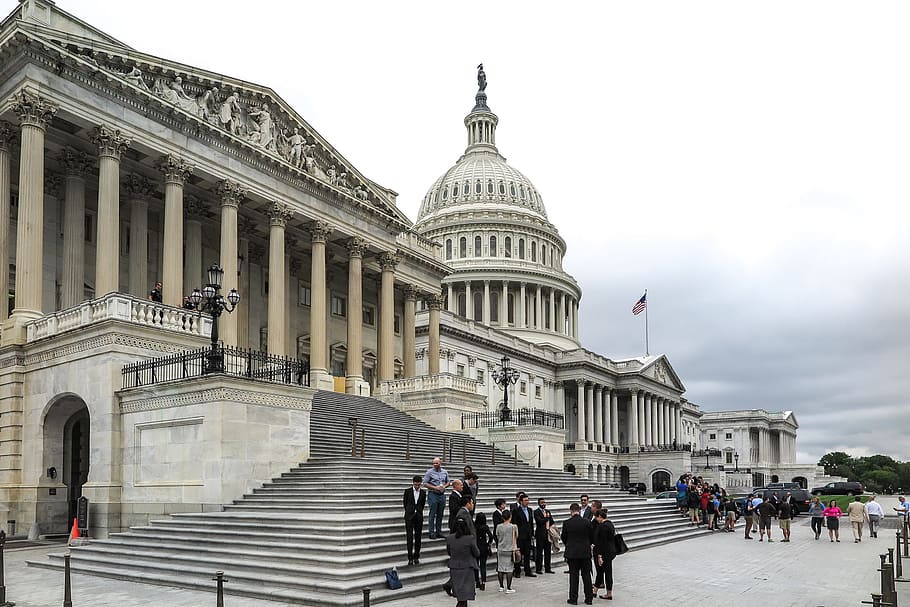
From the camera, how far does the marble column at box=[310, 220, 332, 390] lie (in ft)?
146

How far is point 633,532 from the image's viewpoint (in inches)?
1222

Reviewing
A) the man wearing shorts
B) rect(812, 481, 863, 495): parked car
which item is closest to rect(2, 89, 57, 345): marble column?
the man wearing shorts

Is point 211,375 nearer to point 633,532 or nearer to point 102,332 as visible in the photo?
point 102,332

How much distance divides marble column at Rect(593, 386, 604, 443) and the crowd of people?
82.2 meters

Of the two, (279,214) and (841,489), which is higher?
(279,214)

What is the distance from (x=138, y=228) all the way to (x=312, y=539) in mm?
24580

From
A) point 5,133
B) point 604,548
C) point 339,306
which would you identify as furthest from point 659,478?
point 604,548

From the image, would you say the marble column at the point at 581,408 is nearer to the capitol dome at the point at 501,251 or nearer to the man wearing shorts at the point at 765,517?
the capitol dome at the point at 501,251

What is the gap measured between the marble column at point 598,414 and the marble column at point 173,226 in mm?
73211

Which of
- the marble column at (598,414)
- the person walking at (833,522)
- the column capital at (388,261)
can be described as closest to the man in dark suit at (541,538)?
the person walking at (833,522)

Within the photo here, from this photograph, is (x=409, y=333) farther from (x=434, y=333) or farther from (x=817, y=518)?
(x=817, y=518)

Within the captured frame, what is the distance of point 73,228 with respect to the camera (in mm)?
35906

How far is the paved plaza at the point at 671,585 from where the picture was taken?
1770cm

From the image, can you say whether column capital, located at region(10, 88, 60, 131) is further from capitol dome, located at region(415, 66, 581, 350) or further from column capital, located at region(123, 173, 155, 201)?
capitol dome, located at region(415, 66, 581, 350)
